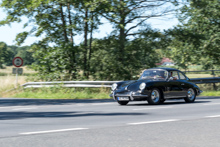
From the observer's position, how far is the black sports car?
14.1 meters

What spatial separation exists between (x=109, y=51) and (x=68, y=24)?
3.21 meters

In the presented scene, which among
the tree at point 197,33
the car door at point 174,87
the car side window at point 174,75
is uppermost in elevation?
the tree at point 197,33

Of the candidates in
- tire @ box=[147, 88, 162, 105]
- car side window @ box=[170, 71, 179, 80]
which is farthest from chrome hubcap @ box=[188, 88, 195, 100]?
tire @ box=[147, 88, 162, 105]

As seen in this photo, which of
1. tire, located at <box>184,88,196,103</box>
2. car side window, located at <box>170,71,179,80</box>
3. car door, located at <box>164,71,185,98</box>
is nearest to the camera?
car door, located at <box>164,71,185,98</box>

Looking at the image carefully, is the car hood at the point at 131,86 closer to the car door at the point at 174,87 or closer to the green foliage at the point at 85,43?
the car door at the point at 174,87

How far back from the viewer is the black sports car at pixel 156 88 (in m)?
14.1

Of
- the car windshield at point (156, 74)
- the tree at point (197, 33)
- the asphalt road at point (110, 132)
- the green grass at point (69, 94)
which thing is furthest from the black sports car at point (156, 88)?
the tree at point (197, 33)

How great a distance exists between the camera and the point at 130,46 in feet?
85.4

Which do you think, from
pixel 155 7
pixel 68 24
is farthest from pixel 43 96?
pixel 155 7

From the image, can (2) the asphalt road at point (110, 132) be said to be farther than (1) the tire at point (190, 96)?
No

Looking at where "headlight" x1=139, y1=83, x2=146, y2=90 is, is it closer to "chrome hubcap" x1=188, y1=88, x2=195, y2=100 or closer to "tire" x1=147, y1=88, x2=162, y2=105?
"tire" x1=147, y1=88, x2=162, y2=105

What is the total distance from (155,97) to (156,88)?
361mm

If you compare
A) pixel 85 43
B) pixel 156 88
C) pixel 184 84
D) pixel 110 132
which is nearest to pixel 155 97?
pixel 156 88

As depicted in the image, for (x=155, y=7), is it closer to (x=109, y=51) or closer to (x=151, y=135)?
(x=109, y=51)
